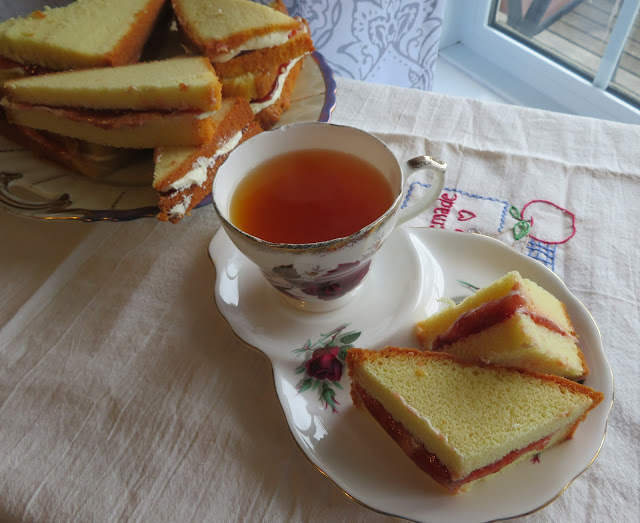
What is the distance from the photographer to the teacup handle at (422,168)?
0.70 meters

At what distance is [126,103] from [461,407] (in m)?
0.79

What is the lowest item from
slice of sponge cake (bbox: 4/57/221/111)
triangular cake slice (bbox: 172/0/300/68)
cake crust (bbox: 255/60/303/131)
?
cake crust (bbox: 255/60/303/131)

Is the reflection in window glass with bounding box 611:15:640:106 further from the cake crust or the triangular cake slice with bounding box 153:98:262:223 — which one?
the triangular cake slice with bounding box 153:98:262:223

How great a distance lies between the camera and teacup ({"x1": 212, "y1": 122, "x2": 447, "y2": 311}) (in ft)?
2.07

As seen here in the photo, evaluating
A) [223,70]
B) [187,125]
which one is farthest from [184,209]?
[223,70]

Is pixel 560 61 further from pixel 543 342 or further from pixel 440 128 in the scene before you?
pixel 543 342

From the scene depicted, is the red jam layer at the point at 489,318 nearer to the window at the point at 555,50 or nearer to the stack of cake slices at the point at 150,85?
the stack of cake slices at the point at 150,85

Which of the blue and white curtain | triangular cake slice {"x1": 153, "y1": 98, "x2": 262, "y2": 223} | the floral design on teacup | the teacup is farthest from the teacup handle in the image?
the blue and white curtain

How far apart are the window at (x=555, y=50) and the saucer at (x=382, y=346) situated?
4.55 ft

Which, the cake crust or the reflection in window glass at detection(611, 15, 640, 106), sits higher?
the cake crust

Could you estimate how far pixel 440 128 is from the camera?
1.14m

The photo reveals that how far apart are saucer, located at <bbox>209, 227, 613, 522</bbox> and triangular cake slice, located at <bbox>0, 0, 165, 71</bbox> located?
518 millimetres

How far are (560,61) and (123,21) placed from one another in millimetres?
1704

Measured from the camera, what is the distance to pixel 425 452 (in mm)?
591
